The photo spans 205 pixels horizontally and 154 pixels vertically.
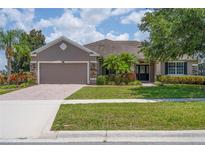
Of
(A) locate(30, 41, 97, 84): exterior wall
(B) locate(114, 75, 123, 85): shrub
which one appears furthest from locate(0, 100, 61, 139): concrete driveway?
(A) locate(30, 41, 97, 84): exterior wall

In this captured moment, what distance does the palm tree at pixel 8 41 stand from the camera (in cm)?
2862

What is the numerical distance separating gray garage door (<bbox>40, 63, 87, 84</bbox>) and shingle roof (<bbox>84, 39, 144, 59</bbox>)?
3708 mm

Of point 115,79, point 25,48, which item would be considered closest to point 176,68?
point 115,79

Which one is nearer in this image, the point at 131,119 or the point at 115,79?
the point at 131,119

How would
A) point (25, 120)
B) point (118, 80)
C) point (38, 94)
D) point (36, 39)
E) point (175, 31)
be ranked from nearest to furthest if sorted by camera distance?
point (25, 120) < point (175, 31) < point (38, 94) < point (118, 80) < point (36, 39)

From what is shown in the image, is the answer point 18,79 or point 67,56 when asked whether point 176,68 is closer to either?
point 67,56

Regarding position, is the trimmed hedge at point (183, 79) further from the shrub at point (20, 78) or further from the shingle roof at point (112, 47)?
the shrub at point (20, 78)

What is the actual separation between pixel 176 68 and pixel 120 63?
702cm

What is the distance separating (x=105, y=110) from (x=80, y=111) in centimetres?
85

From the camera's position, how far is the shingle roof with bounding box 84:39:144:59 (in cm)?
3216

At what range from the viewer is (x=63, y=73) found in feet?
95.3

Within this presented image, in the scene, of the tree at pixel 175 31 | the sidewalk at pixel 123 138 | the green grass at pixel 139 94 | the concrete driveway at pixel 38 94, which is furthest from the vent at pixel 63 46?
the sidewalk at pixel 123 138

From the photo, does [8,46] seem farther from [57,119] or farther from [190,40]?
[57,119]
